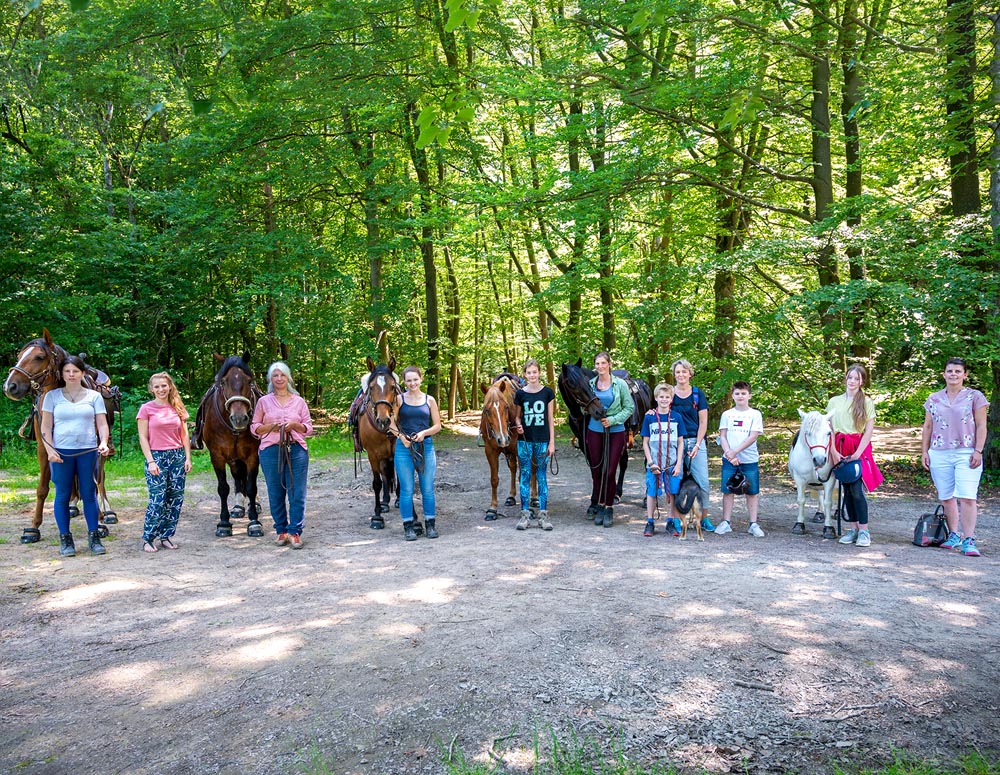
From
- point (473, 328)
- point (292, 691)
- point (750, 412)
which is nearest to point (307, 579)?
point (292, 691)

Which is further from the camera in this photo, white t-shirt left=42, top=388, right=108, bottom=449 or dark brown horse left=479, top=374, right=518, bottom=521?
dark brown horse left=479, top=374, right=518, bottom=521

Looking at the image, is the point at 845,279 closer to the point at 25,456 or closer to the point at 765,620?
the point at 765,620

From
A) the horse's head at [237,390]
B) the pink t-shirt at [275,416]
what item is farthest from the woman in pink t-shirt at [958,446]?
the horse's head at [237,390]

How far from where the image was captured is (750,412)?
7.39 m

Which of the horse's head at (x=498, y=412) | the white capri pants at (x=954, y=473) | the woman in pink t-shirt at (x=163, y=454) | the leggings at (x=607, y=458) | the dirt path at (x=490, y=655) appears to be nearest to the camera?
the dirt path at (x=490, y=655)

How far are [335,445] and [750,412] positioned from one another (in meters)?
11.2

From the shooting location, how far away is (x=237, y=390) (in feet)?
24.6

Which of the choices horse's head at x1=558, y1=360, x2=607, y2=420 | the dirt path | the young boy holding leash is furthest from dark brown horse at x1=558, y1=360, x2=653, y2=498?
the dirt path

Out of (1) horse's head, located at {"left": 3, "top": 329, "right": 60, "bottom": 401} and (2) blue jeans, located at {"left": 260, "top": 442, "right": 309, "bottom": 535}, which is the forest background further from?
(2) blue jeans, located at {"left": 260, "top": 442, "right": 309, "bottom": 535}

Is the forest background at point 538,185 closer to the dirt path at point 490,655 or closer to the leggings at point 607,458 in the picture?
the dirt path at point 490,655

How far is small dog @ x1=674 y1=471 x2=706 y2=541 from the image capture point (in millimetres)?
7191

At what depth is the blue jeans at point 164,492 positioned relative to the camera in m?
6.84

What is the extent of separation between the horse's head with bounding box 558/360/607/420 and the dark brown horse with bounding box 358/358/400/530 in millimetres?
2091

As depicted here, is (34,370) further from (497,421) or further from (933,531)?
(933,531)
